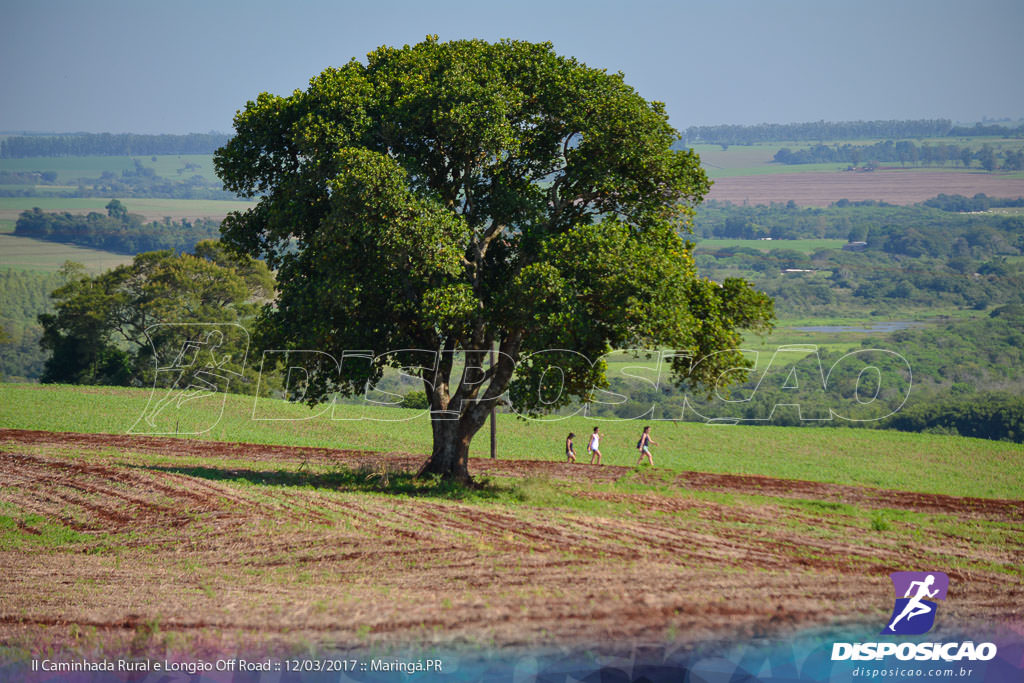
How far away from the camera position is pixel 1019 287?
166375 mm

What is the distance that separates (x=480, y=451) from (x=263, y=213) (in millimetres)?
20104

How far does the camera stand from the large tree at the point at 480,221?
23594mm

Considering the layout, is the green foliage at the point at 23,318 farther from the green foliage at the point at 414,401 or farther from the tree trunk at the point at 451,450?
the tree trunk at the point at 451,450

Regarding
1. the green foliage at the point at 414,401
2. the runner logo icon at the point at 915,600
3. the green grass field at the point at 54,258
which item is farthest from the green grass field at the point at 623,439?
the green grass field at the point at 54,258

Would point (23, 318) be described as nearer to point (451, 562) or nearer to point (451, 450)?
point (451, 450)

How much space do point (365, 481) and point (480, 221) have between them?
397 inches

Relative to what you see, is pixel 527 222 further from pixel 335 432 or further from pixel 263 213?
pixel 335 432

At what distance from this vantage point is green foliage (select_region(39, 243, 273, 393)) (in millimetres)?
70125

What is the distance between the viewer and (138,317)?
242 ft

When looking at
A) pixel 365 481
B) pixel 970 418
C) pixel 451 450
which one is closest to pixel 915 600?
pixel 451 450

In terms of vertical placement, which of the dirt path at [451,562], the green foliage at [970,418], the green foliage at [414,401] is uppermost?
the dirt path at [451,562]

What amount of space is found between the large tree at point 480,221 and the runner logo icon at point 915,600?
8.36 metres

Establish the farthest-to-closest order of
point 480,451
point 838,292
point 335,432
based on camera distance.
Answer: point 838,292 < point 335,432 < point 480,451

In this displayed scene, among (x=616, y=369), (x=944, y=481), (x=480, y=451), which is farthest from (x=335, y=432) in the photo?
(x=616, y=369)
